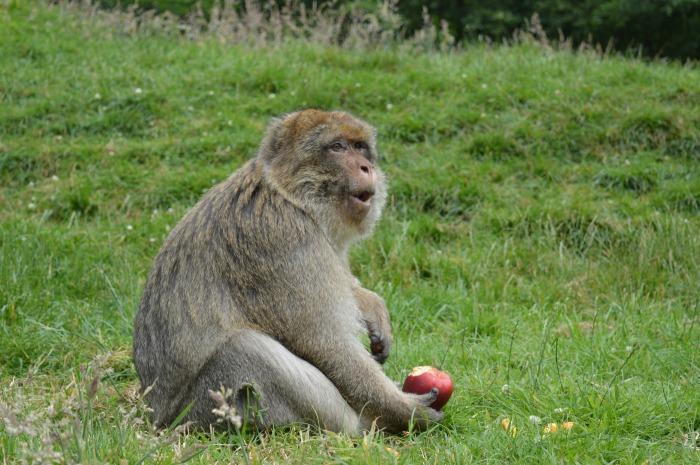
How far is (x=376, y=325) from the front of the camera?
190 inches

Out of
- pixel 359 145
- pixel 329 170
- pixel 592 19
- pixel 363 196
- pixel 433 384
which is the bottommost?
pixel 433 384

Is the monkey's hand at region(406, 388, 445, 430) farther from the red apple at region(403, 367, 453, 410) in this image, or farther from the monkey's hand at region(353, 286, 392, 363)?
the monkey's hand at region(353, 286, 392, 363)

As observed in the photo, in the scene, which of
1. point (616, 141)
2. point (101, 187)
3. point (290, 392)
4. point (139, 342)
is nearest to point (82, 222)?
point (101, 187)

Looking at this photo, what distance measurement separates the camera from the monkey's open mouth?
4543 mm

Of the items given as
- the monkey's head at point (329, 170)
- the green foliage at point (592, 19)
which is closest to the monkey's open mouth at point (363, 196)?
the monkey's head at point (329, 170)

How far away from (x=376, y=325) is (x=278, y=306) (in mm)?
701

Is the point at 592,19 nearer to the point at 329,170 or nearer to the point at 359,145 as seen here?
the point at 359,145

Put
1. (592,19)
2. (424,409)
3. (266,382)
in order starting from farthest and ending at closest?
(592,19) < (424,409) < (266,382)

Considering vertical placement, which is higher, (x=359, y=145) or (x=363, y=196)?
(x=359, y=145)

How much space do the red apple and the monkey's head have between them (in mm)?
733

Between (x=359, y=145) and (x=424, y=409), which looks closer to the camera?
(x=424, y=409)

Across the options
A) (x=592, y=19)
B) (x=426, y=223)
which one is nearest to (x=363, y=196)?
(x=426, y=223)

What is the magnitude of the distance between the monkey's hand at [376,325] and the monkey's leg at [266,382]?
1.96 feet

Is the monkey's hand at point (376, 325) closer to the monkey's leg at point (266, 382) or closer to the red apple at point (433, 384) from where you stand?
the red apple at point (433, 384)
